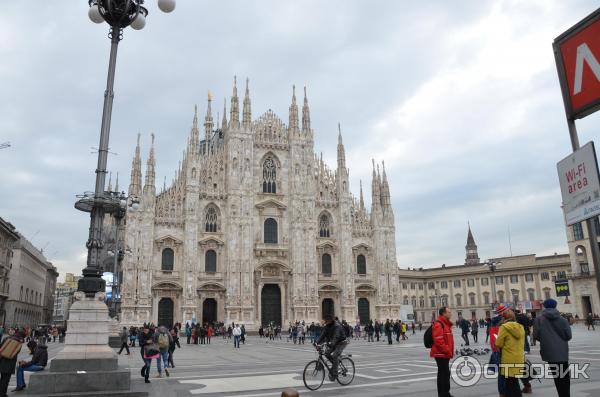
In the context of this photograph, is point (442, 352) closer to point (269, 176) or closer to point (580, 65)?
point (580, 65)

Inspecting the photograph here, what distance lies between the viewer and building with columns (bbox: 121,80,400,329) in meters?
41.1

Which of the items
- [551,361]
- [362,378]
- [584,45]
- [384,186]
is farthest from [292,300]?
[584,45]

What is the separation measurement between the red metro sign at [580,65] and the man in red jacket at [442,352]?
15.0 ft

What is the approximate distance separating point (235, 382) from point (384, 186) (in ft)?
135

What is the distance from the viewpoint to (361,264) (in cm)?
4928

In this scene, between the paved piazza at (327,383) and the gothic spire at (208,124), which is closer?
the paved piazza at (327,383)

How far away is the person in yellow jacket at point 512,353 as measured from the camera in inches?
279

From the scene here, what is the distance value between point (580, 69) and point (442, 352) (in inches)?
198

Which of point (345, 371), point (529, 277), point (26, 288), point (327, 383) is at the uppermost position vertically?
point (529, 277)

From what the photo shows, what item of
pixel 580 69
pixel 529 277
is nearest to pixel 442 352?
pixel 580 69

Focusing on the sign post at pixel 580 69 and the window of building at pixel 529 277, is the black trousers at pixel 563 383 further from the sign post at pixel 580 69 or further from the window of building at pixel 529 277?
the window of building at pixel 529 277

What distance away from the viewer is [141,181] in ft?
137

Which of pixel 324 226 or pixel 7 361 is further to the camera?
pixel 324 226

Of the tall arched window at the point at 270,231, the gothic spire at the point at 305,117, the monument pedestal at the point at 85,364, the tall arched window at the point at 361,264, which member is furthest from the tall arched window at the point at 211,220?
the monument pedestal at the point at 85,364
